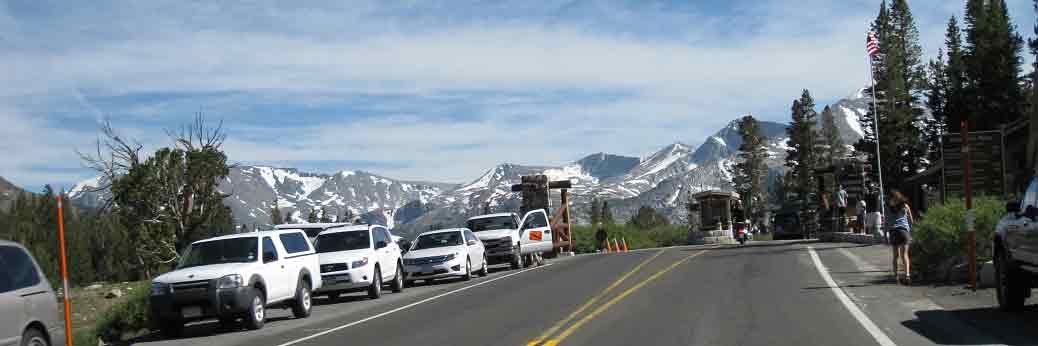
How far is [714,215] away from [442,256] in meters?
38.2

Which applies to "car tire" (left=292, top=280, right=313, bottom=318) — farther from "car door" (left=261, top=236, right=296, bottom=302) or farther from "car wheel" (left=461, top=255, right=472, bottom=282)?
"car wheel" (left=461, top=255, right=472, bottom=282)

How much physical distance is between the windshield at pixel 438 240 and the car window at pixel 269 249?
1074 cm

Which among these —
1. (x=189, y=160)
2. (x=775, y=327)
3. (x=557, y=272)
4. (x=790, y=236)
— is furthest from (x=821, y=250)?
(x=790, y=236)

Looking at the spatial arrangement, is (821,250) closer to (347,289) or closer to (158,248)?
(347,289)

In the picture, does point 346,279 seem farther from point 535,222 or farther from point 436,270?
point 535,222

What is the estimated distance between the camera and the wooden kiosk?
60906 millimetres

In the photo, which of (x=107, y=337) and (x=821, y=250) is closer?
(x=107, y=337)

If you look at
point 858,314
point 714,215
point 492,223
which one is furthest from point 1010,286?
point 714,215

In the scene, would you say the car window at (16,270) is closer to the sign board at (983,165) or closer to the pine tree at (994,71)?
the sign board at (983,165)

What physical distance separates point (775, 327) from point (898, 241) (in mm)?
6640

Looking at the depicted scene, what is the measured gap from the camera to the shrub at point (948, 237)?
62.4 feet

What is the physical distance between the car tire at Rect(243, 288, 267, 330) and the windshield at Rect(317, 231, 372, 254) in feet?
21.4

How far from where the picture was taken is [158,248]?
161ft

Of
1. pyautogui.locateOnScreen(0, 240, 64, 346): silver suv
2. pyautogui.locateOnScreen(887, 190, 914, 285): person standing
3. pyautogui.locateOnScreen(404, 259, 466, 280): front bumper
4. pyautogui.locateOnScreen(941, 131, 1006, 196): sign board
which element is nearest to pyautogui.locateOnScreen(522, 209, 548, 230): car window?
pyautogui.locateOnScreen(404, 259, 466, 280): front bumper
